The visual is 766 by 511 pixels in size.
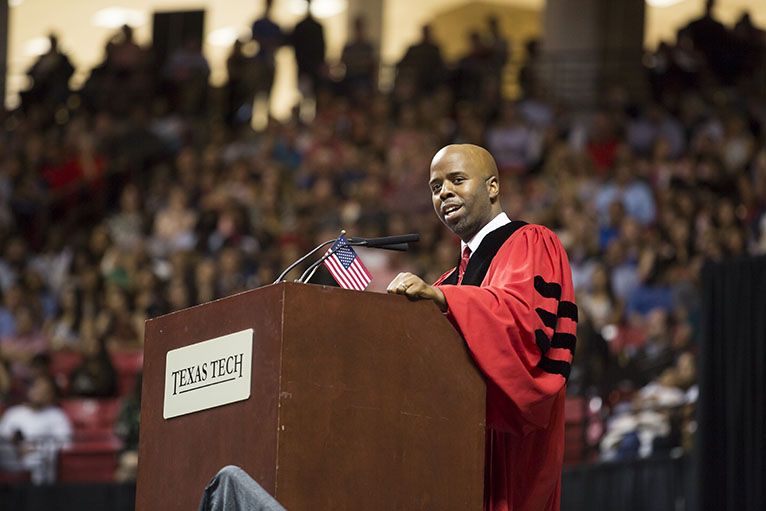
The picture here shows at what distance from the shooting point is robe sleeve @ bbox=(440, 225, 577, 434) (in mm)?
3449

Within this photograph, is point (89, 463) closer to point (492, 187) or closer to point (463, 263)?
point (463, 263)

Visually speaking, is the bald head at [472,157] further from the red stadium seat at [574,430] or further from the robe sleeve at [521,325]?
the red stadium seat at [574,430]

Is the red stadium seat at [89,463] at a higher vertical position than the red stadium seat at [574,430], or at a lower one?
lower

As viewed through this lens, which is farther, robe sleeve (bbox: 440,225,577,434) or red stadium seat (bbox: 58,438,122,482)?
red stadium seat (bbox: 58,438,122,482)

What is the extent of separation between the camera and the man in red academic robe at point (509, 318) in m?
3.46

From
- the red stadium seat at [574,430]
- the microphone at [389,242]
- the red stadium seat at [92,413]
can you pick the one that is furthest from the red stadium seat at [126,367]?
the microphone at [389,242]

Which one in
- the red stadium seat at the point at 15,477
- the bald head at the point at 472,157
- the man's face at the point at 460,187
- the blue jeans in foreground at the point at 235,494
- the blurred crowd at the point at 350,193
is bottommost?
the blue jeans in foreground at the point at 235,494

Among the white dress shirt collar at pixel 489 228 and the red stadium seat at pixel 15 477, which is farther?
the red stadium seat at pixel 15 477

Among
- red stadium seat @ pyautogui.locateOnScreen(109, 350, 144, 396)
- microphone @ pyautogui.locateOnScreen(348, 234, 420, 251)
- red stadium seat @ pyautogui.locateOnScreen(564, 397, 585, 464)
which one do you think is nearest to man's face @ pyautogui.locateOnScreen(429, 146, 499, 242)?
microphone @ pyautogui.locateOnScreen(348, 234, 420, 251)

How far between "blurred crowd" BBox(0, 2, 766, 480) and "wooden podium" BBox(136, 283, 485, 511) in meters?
4.62

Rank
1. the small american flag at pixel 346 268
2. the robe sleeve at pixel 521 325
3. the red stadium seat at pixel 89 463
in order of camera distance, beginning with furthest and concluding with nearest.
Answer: the red stadium seat at pixel 89 463, the small american flag at pixel 346 268, the robe sleeve at pixel 521 325

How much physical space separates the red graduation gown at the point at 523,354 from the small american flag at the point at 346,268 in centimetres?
24

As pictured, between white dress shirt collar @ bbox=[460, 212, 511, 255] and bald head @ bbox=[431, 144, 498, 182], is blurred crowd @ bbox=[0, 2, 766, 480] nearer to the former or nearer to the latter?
white dress shirt collar @ bbox=[460, 212, 511, 255]

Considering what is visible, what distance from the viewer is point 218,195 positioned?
11.8 metres
